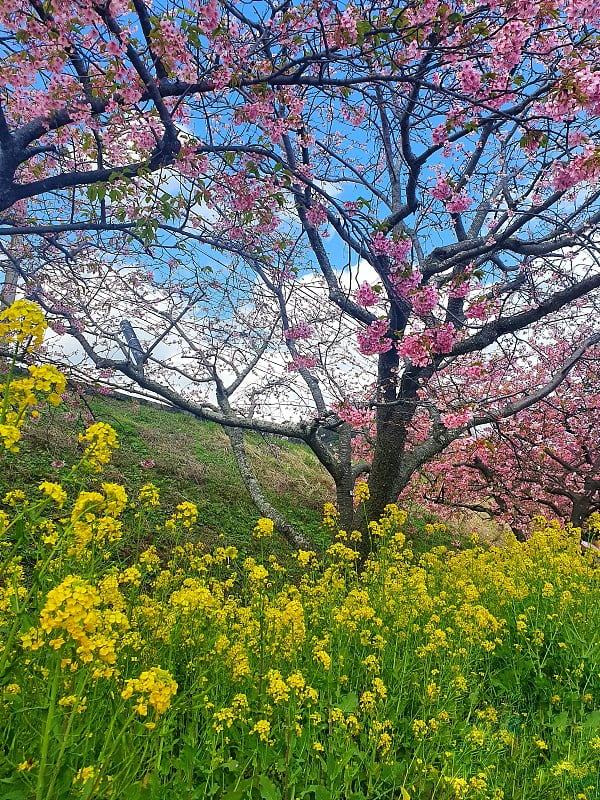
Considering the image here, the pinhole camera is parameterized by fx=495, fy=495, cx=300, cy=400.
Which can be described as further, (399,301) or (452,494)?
(452,494)

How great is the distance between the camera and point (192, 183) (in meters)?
4.79

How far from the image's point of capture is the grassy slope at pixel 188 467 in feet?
29.0

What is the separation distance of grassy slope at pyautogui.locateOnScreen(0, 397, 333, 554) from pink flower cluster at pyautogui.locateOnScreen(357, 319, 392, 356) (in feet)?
12.4

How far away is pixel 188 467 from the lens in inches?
456

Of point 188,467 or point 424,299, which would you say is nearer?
point 424,299

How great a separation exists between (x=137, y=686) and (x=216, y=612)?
6.40ft

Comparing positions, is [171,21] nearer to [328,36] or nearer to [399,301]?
[328,36]

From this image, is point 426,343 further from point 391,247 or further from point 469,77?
point 469,77

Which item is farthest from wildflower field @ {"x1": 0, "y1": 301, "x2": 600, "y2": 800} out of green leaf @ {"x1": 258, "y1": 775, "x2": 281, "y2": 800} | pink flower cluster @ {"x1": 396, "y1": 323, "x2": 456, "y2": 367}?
pink flower cluster @ {"x1": 396, "y1": 323, "x2": 456, "y2": 367}

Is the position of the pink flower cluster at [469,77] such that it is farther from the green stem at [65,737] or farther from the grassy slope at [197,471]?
the grassy slope at [197,471]

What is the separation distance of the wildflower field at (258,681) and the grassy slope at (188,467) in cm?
427

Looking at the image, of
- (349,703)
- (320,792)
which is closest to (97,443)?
(320,792)

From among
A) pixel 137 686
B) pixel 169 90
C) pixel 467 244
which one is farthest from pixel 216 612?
pixel 467 244

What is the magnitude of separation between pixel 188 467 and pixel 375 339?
6.38m
